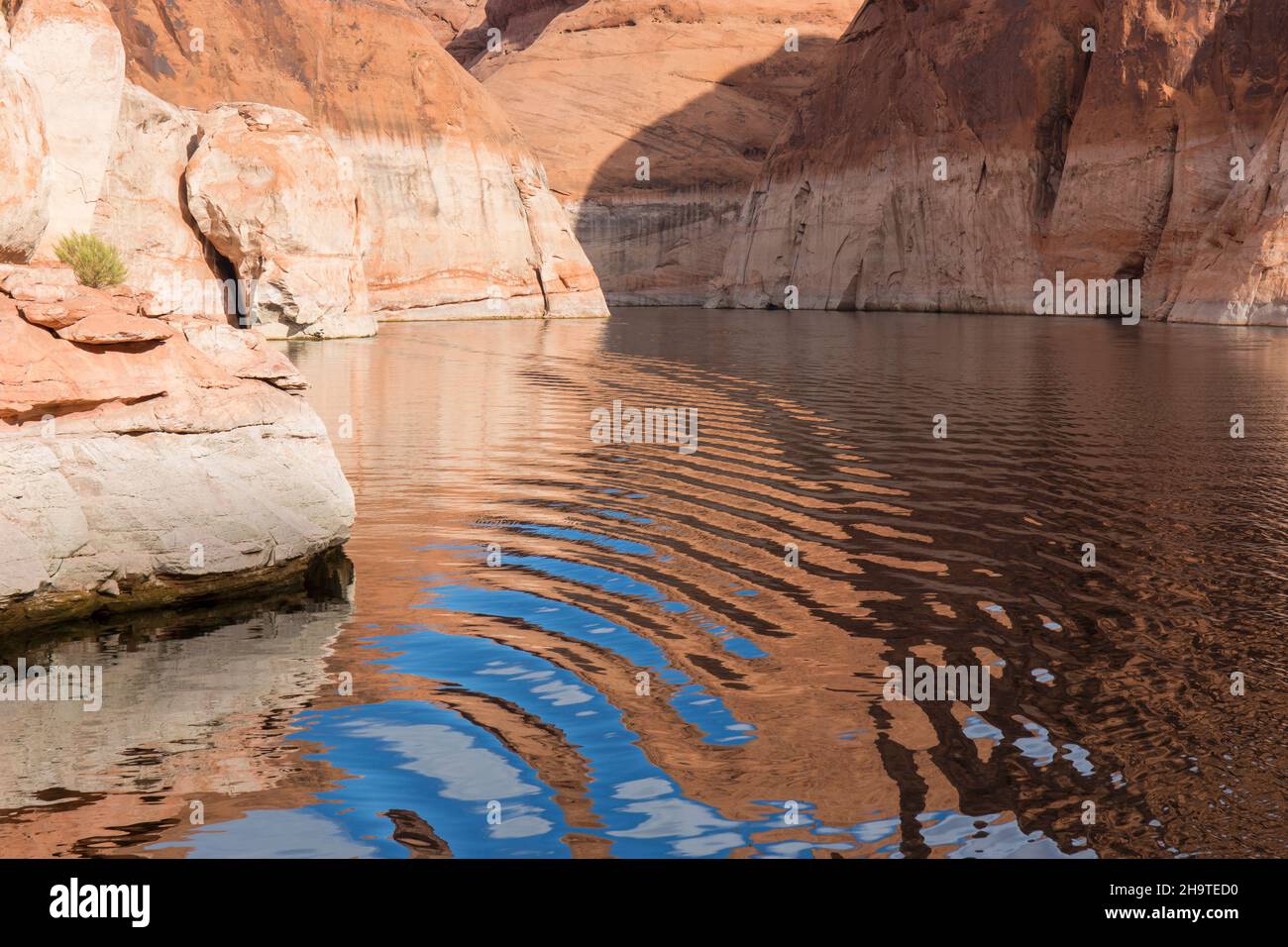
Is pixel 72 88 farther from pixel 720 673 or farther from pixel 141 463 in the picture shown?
pixel 720 673

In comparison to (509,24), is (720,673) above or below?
below

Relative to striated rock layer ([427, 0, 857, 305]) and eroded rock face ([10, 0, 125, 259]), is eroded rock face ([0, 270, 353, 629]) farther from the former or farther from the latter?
striated rock layer ([427, 0, 857, 305])

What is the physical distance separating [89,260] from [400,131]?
42.5 m

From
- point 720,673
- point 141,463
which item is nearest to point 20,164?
point 141,463

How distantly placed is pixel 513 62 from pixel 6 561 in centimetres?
8674

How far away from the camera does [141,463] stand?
26.8ft

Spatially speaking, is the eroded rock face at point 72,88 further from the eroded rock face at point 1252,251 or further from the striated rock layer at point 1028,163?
the striated rock layer at point 1028,163

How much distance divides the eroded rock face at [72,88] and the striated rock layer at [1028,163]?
121 feet

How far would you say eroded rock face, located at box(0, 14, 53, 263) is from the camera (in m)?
10.7

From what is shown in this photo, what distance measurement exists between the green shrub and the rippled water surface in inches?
125

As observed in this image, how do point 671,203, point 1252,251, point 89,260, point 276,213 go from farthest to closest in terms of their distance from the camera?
point 671,203
point 1252,251
point 276,213
point 89,260

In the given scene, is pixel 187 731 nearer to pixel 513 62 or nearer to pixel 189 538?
pixel 189 538

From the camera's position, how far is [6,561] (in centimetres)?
747
